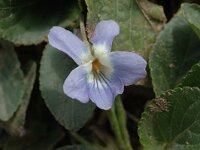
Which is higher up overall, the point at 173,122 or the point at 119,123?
the point at 173,122

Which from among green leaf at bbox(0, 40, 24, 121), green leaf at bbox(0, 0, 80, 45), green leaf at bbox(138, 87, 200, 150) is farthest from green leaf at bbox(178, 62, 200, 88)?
green leaf at bbox(0, 40, 24, 121)

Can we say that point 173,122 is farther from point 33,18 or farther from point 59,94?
point 33,18

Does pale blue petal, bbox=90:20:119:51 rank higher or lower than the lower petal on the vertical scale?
higher

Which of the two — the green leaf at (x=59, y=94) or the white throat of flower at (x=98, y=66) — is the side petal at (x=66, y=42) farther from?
the green leaf at (x=59, y=94)

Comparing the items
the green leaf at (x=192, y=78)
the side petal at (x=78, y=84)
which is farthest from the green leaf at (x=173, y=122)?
the side petal at (x=78, y=84)

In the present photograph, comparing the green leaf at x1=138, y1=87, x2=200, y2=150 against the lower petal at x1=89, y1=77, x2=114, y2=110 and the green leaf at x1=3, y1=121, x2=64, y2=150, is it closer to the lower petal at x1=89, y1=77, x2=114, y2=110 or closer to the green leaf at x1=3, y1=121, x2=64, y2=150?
the lower petal at x1=89, y1=77, x2=114, y2=110

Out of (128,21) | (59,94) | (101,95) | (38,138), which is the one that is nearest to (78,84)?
(101,95)

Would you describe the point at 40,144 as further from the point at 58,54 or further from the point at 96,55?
the point at 96,55
